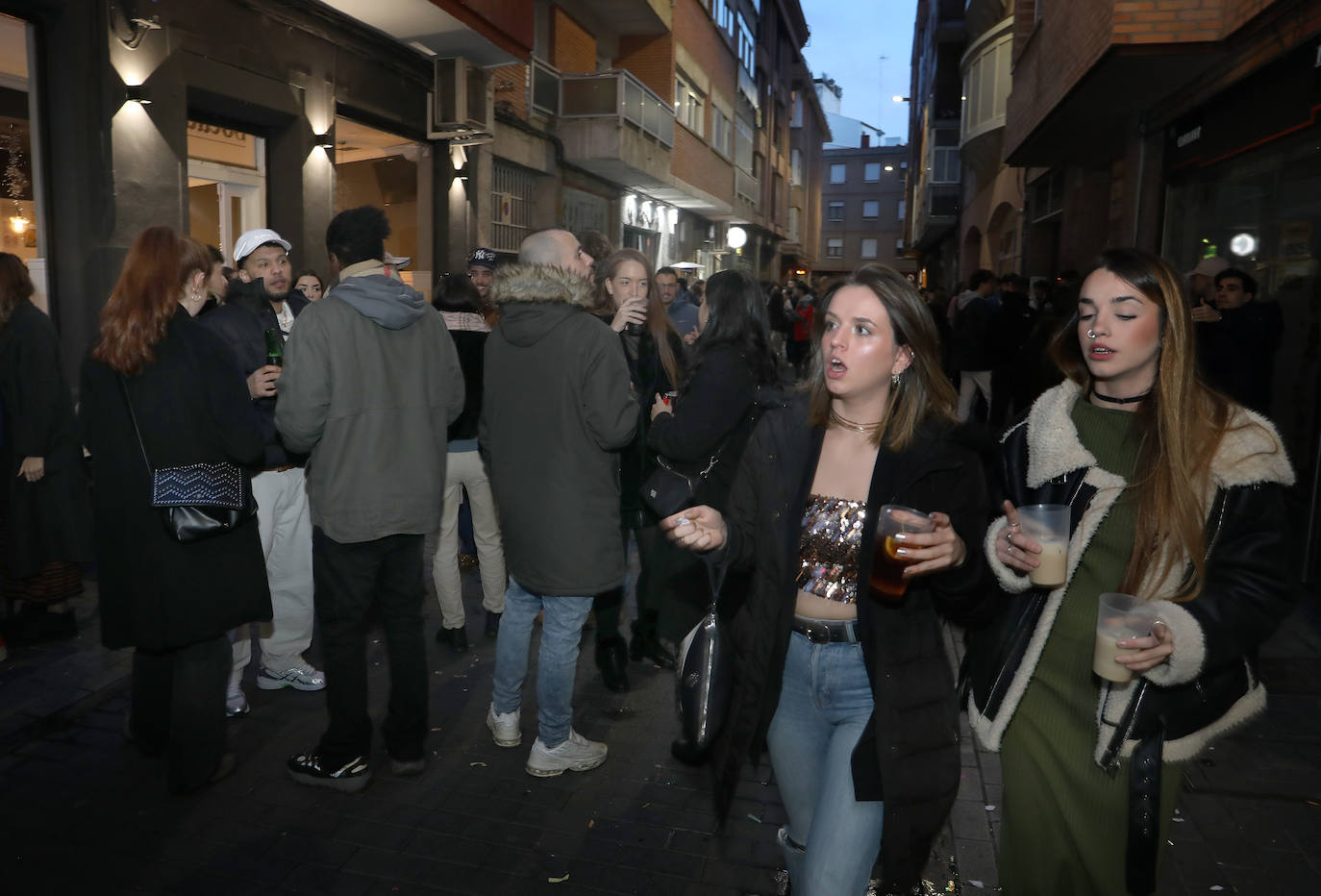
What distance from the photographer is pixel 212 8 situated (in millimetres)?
9367

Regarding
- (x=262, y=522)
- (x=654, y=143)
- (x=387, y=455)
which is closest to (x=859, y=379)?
(x=387, y=455)

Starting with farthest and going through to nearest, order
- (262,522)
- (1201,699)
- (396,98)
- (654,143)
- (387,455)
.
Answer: (654,143) → (396,98) → (262,522) → (387,455) → (1201,699)

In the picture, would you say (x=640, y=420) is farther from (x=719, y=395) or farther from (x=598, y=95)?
(x=598, y=95)

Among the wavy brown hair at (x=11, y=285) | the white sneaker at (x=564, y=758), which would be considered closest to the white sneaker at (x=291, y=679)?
the white sneaker at (x=564, y=758)

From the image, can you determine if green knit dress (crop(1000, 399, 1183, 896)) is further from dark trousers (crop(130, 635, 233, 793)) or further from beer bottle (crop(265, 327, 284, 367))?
beer bottle (crop(265, 327, 284, 367))

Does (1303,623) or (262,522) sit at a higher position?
(262,522)

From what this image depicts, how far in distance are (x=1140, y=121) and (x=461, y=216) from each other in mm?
9586

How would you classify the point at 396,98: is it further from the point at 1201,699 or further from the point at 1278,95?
the point at 1201,699

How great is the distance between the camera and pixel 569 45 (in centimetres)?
2003

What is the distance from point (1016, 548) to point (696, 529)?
77 cm

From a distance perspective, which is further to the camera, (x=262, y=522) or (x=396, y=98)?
(x=396, y=98)

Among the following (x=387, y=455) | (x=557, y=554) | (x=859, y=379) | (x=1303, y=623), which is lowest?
(x=1303, y=623)

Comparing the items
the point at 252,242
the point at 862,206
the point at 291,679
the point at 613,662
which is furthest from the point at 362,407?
the point at 862,206

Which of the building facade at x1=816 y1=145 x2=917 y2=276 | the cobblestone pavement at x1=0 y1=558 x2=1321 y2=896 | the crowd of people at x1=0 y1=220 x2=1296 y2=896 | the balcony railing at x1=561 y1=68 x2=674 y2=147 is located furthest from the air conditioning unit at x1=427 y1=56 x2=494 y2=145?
the building facade at x1=816 y1=145 x2=917 y2=276
